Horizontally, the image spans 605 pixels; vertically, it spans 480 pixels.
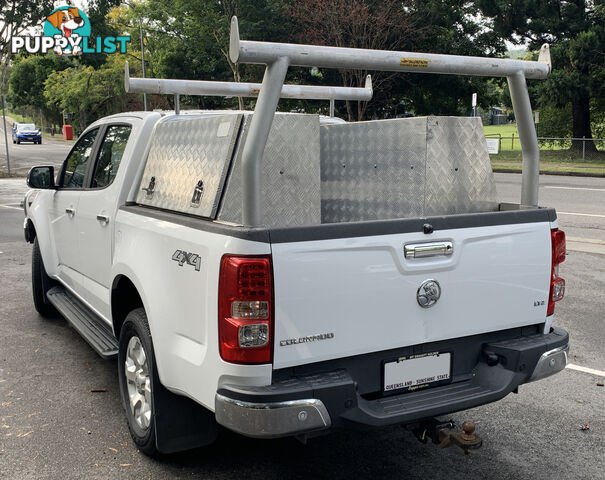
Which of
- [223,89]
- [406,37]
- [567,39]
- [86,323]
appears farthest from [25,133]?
[86,323]

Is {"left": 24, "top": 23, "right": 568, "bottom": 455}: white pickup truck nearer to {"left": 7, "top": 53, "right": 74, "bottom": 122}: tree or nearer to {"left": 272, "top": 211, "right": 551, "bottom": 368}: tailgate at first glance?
{"left": 272, "top": 211, "right": 551, "bottom": 368}: tailgate

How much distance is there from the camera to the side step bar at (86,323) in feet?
14.5

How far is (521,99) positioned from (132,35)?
53.9 metres

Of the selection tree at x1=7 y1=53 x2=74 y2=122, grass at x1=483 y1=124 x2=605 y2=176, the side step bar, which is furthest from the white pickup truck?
tree at x1=7 y1=53 x2=74 y2=122

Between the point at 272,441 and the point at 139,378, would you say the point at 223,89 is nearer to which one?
the point at 139,378

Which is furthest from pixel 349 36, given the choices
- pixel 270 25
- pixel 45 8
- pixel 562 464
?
pixel 562 464

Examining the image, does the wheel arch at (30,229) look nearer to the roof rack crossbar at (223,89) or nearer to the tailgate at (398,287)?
the roof rack crossbar at (223,89)

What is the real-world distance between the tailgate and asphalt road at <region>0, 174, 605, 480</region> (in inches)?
33.4

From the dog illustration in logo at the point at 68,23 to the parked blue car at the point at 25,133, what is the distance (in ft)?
92.2

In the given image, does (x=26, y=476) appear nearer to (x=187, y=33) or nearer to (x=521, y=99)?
(x=521, y=99)

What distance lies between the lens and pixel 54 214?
5.71m

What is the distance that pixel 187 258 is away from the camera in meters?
3.13

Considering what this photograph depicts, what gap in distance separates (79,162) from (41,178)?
448 millimetres

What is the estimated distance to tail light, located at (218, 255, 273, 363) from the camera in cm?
278
